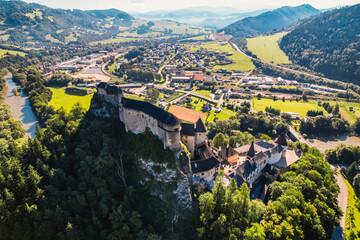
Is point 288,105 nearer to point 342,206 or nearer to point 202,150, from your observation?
point 342,206

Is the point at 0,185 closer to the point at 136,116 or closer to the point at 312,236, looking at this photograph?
the point at 136,116

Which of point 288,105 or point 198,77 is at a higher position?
point 198,77

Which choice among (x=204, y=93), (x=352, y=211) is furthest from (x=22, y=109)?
(x=352, y=211)

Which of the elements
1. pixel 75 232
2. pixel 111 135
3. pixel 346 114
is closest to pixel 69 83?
pixel 111 135

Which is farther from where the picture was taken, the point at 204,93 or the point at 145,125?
the point at 204,93

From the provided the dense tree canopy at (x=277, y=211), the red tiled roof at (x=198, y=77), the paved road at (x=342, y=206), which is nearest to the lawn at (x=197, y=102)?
the red tiled roof at (x=198, y=77)

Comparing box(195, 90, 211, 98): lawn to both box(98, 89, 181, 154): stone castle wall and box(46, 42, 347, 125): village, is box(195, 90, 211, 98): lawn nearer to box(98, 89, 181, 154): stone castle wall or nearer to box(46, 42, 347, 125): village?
box(46, 42, 347, 125): village

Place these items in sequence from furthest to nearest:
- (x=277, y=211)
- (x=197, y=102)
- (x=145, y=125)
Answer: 1. (x=197, y=102)
2. (x=145, y=125)
3. (x=277, y=211)

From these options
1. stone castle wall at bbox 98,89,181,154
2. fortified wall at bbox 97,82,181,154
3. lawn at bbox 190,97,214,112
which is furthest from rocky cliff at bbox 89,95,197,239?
lawn at bbox 190,97,214,112
